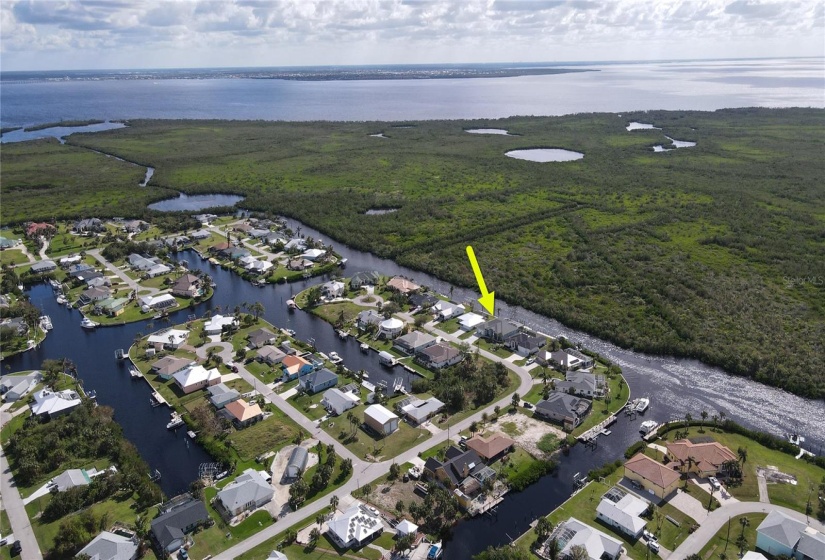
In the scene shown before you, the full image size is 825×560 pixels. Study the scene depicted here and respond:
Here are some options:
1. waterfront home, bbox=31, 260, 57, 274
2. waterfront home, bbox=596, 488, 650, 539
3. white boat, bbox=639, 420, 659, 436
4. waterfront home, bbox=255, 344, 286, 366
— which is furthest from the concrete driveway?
waterfront home, bbox=31, 260, 57, 274

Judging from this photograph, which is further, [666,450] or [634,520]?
[666,450]

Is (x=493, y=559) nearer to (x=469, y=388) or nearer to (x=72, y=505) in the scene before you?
(x=469, y=388)

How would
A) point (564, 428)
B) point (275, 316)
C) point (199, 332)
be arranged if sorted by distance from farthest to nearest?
point (275, 316)
point (199, 332)
point (564, 428)

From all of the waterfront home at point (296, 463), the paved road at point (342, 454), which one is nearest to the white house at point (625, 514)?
the paved road at point (342, 454)

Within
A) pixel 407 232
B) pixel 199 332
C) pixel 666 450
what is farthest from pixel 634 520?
pixel 407 232

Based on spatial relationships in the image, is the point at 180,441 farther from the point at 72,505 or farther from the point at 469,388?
the point at 469,388

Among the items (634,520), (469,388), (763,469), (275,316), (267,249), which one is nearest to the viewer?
(634,520)
